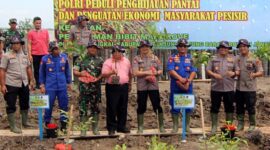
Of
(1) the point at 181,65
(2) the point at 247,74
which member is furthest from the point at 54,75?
(2) the point at 247,74

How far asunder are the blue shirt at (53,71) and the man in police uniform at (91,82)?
28cm

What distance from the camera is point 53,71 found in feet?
29.1

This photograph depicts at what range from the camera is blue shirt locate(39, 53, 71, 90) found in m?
8.84

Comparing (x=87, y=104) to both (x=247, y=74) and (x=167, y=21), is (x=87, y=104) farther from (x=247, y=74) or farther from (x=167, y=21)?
(x=167, y=21)

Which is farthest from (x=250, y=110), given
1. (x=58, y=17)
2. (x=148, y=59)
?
(x=58, y=17)

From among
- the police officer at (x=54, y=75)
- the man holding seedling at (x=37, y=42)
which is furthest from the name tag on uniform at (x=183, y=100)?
the man holding seedling at (x=37, y=42)

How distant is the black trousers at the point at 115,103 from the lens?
877 cm

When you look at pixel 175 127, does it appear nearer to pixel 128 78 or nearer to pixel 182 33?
pixel 128 78

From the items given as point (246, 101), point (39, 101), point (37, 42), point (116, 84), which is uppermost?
point (37, 42)

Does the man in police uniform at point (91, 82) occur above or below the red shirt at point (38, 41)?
below

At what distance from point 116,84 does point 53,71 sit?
43.6 inches

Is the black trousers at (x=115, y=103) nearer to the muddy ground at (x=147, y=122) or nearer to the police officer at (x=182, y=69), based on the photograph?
the muddy ground at (x=147, y=122)

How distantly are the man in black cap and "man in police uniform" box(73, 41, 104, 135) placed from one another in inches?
7.7

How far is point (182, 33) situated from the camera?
560 inches
